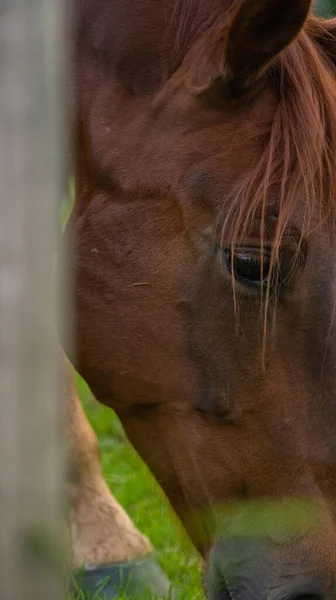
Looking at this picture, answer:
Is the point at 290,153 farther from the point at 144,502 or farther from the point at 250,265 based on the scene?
the point at 144,502

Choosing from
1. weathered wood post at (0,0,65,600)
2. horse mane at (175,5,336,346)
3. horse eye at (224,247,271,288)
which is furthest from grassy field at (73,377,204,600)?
weathered wood post at (0,0,65,600)

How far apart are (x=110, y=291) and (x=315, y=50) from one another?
27.6 inches

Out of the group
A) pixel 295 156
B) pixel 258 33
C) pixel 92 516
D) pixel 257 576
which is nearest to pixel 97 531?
pixel 92 516

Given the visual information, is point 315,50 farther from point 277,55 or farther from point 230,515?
point 230,515

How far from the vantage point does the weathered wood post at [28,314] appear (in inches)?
46.1

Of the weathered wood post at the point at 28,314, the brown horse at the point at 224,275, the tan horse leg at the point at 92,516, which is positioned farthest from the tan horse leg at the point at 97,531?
the weathered wood post at the point at 28,314

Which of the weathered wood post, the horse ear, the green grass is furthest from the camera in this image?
the green grass

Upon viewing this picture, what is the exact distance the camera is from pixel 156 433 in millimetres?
2127

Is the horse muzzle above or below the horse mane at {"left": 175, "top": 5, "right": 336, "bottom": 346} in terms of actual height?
below

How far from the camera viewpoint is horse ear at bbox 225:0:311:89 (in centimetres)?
183

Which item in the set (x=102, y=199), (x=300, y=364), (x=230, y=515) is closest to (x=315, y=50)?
(x=102, y=199)

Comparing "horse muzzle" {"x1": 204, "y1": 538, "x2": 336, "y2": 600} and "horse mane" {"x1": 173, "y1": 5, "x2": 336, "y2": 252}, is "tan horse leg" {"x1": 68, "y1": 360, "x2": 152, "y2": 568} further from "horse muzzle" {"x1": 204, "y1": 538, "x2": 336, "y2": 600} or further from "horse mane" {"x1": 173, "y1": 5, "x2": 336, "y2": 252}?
"horse mane" {"x1": 173, "y1": 5, "x2": 336, "y2": 252}

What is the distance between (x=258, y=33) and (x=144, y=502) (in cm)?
198

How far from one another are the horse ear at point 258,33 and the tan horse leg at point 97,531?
122 centimetres
